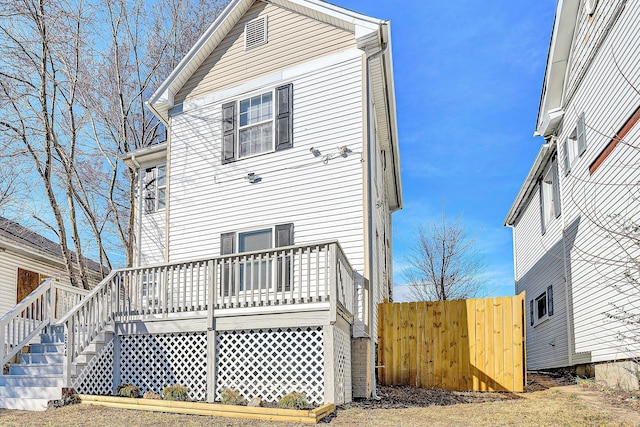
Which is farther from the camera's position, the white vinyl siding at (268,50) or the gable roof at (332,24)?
the white vinyl siding at (268,50)

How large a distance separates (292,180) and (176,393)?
4.62 meters

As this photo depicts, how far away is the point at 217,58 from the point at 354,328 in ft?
23.6

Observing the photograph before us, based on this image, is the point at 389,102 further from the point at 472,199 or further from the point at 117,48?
the point at 117,48

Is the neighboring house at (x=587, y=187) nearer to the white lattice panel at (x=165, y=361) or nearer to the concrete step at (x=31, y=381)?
the white lattice panel at (x=165, y=361)

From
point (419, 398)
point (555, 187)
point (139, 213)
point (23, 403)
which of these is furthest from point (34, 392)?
point (555, 187)

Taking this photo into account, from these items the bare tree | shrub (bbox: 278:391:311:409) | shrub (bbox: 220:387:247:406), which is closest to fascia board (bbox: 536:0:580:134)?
the bare tree

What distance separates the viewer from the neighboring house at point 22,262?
640 inches

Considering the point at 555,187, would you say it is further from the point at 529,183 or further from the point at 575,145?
the point at 529,183

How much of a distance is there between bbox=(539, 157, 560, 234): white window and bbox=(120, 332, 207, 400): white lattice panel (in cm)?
988

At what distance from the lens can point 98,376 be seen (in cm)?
902

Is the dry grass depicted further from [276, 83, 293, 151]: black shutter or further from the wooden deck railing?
[276, 83, 293, 151]: black shutter

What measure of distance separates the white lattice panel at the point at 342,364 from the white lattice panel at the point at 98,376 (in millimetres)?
4425

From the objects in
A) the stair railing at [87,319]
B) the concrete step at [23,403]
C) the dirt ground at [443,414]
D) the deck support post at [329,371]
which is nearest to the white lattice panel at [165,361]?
the stair railing at [87,319]

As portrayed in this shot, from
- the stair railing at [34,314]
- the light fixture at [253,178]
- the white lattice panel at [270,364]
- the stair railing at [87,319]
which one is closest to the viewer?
the white lattice panel at [270,364]
